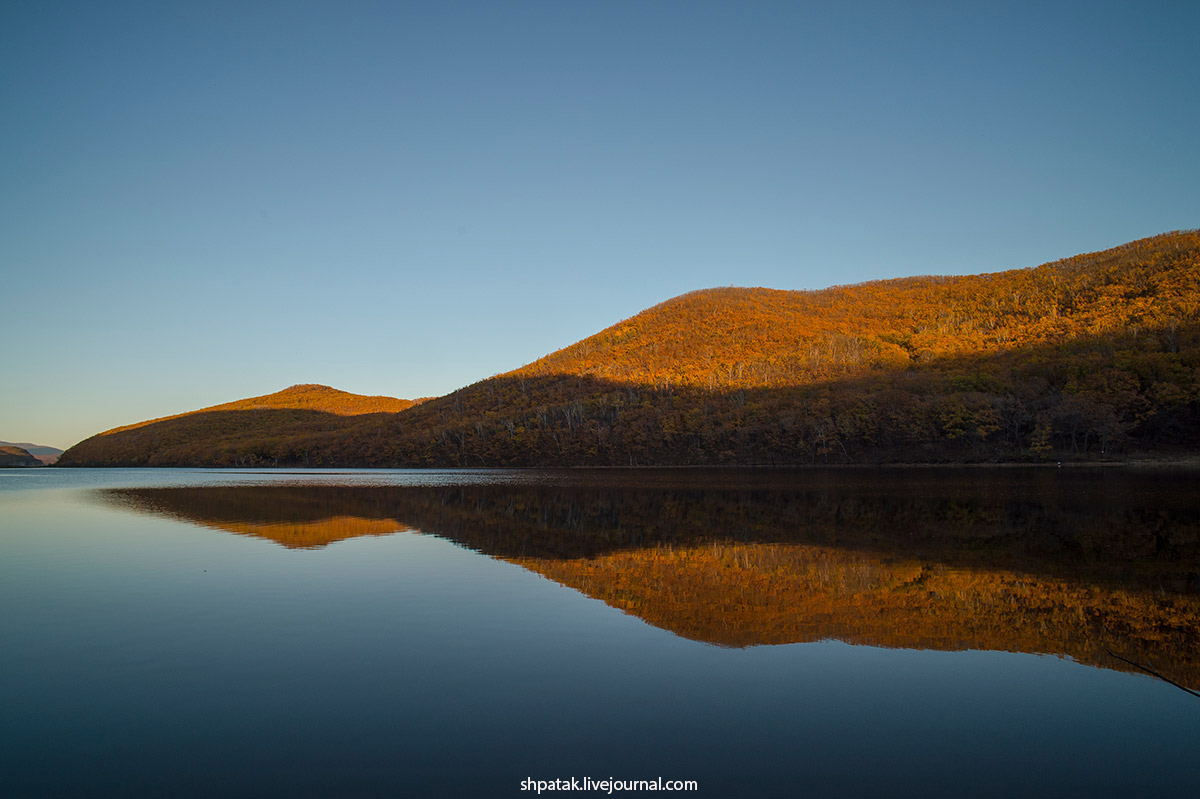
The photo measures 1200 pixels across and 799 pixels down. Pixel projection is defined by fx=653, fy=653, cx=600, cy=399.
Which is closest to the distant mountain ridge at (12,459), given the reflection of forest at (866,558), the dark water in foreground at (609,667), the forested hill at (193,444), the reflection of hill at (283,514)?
the forested hill at (193,444)

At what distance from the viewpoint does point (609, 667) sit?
9.16 m

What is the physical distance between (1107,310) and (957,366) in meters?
29.6

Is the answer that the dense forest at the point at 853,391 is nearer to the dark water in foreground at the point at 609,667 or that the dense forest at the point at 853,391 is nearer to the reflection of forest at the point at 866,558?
the reflection of forest at the point at 866,558

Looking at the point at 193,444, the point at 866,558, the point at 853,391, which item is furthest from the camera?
the point at 193,444

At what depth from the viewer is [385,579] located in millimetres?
15812

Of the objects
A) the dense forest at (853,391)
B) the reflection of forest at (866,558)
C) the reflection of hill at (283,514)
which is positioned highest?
the dense forest at (853,391)

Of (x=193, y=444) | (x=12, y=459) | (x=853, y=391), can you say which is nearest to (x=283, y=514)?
(x=853, y=391)

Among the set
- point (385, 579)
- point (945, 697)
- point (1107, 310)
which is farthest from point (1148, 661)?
point (1107, 310)

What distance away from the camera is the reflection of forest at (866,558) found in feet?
35.2

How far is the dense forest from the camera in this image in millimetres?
77938

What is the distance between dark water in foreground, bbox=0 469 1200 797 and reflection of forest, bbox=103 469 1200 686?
0.38 ft

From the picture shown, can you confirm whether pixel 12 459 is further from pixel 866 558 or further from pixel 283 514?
pixel 866 558

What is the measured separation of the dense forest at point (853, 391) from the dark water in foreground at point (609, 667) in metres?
69.8

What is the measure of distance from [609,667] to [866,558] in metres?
10.8
